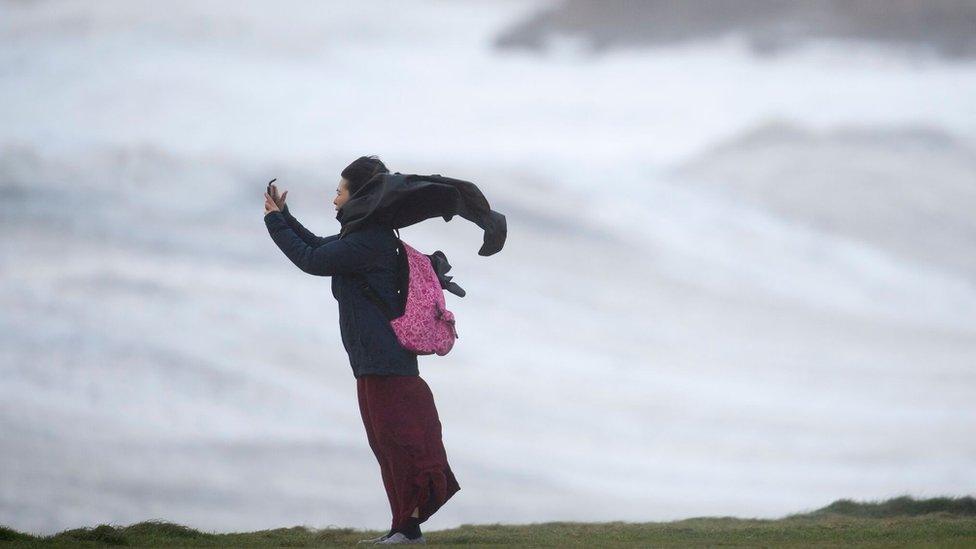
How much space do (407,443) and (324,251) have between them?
1713 millimetres

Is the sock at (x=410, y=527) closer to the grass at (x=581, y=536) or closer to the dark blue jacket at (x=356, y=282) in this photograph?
the grass at (x=581, y=536)

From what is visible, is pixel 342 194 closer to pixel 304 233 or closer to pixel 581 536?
pixel 304 233

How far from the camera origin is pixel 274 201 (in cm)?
1019

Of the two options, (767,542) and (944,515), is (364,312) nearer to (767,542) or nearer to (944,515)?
(767,542)

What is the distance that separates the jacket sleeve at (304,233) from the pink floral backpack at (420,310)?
599 millimetres

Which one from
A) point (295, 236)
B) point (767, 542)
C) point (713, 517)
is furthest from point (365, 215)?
point (713, 517)

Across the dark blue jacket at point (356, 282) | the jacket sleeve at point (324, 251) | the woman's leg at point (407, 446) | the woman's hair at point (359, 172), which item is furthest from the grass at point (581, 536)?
the woman's hair at point (359, 172)

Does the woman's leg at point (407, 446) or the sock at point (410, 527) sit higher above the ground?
the woman's leg at point (407, 446)

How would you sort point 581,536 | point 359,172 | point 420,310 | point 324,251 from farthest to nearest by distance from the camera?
point 581,536
point 359,172
point 420,310
point 324,251

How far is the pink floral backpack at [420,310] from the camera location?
989cm

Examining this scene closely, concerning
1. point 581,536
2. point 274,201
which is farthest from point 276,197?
point 581,536

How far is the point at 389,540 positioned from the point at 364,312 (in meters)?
1.87

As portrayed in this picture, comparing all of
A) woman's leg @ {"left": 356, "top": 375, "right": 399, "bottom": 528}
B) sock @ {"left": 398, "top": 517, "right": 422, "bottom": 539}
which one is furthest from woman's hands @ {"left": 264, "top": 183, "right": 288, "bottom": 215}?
sock @ {"left": 398, "top": 517, "right": 422, "bottom": 539}

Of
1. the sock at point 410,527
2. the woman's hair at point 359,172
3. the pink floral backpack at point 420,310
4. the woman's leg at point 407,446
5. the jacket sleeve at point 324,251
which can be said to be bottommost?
the sock at point 410,527
